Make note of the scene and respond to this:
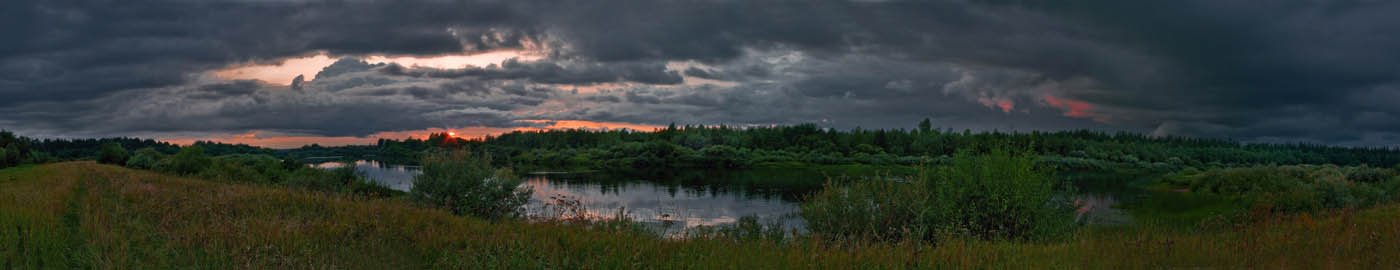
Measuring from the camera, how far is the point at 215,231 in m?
10.8

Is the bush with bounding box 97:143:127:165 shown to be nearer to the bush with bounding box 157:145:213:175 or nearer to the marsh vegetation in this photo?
the bush with bounding box 157:145:213:175

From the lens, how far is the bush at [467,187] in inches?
932

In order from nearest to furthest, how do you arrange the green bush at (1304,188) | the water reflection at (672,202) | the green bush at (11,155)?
the green bush at (1304,188)
the water reflection at (672,202)
the green bush at (11,155)

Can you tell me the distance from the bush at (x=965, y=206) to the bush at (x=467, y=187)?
1290cm

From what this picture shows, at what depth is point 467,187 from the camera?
23.9 meters

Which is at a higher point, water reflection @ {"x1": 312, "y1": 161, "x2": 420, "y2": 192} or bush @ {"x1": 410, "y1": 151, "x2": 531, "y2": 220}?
bush @ {"x1": 410, "y1": 151, "x2": 531, "y2": 220}

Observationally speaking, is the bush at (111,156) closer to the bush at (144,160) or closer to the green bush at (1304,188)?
the bush at (144,160)

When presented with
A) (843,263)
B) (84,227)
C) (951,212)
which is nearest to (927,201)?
(951,212)

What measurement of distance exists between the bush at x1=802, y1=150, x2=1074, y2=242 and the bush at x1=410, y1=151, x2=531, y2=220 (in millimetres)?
12898

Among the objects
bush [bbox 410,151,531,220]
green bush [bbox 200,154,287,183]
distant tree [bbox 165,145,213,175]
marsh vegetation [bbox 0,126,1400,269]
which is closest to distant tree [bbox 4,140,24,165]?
distant tree [bbox 165,145,213,175]

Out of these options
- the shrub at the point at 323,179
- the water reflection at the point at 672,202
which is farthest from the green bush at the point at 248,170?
the water reflection at the point at 672,202

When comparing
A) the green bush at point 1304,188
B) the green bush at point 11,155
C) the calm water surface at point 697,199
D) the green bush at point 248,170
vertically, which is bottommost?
the calm water surface at point 697,199

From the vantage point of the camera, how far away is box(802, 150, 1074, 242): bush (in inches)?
597

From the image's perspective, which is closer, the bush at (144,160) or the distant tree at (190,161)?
the distant tree at (190,161)
